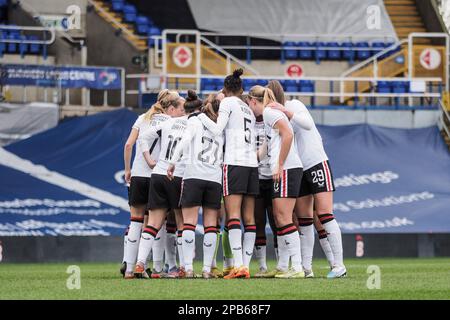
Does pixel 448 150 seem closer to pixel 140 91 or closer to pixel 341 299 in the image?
pixel 140 91

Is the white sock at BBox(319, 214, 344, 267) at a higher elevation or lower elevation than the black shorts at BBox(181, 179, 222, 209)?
lower

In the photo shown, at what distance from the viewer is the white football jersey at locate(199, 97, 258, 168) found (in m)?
15.2

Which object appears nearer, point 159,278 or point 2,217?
point 159,278

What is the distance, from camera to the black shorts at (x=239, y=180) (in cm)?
1514

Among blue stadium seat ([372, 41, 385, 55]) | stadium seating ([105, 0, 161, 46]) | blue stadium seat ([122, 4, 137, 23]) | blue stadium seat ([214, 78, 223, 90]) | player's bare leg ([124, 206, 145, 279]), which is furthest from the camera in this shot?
blue stadium seat ([122, 4, 137, 23])

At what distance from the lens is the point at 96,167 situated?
28.5 metres

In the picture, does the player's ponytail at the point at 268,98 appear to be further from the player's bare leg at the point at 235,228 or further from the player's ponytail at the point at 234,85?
the player's bare leg at the point at 235,228

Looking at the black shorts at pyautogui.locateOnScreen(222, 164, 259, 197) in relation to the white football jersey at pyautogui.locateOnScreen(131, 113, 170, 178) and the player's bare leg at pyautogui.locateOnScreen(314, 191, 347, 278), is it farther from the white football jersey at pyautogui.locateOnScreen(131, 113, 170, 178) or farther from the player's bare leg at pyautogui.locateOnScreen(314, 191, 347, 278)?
the white football jersey at pyautogui.locateOnScreen(131, 113, 170, 178)

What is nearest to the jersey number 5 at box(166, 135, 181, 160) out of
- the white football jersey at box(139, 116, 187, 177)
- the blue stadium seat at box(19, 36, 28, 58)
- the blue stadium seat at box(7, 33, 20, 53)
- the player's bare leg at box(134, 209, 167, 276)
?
the white football jersey at box(139, 116, 187, 177)

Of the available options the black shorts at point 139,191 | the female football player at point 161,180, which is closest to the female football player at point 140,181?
the black shorts at point 139,191

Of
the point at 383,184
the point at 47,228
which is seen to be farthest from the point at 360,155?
the point at 47,228

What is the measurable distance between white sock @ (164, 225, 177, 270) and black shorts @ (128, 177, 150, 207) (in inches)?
33.3
